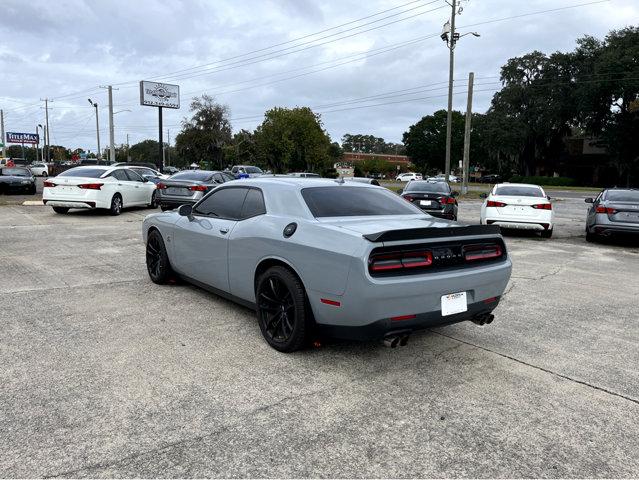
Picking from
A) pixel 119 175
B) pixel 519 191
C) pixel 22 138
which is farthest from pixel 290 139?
pixel 22 138

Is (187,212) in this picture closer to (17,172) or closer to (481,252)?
(481,252)

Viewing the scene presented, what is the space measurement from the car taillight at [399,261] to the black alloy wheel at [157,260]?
11.5 ft

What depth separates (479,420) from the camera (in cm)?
322

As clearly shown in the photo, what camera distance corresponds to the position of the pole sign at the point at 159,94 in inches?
1871

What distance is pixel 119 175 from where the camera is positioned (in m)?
15.9

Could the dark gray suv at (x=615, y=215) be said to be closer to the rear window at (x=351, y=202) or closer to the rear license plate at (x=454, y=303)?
the rear window at (x=351, y=202)

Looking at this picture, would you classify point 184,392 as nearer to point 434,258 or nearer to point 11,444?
point 11,444

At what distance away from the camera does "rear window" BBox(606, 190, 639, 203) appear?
11.7 metres

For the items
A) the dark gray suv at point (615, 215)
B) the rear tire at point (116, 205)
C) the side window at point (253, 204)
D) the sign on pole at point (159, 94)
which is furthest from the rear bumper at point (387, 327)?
the sign on pole at point (159, 94)

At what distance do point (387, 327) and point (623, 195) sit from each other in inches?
428

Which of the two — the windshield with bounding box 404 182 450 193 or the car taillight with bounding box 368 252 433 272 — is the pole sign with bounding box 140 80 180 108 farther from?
the car taillight with bounding box 368 252 433 272

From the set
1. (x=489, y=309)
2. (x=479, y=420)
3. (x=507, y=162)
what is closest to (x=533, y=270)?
(x=489, y=309)

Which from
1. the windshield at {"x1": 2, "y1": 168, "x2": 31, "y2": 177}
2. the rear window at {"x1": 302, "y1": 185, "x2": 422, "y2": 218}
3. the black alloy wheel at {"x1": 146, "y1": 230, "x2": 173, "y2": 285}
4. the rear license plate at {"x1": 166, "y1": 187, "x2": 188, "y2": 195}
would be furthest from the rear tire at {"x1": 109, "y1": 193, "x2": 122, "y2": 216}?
the rear window at {"x1": 302, "y1": 185, "x2": 422, "y2": 218}

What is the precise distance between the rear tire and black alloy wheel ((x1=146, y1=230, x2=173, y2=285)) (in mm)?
9354
